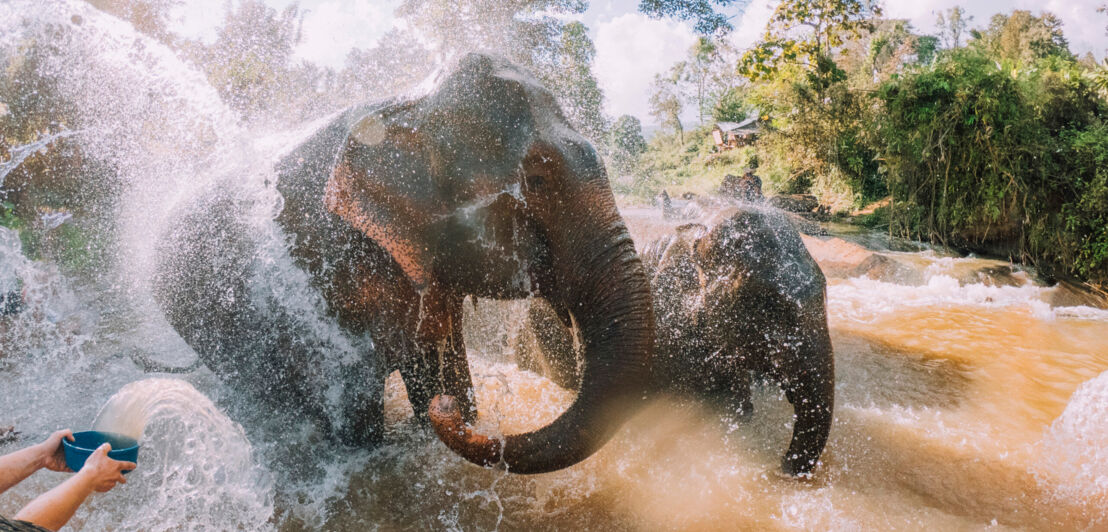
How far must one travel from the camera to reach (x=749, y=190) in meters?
5.10

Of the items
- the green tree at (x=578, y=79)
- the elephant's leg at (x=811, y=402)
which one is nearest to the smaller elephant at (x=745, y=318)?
the elephant's leg at (x=811, y=402)

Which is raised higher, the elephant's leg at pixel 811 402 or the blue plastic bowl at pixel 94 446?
the blue plastic bowl at pixel 94 446

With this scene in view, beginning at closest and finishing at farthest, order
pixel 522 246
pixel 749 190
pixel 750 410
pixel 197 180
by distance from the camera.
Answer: pixel 522 246 < pixel 750 410 < pixel 197 180 < pixel 749 190

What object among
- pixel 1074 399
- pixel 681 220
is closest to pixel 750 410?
pixel 681 220

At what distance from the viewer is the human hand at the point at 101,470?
2.15m

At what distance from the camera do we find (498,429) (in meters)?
2.86

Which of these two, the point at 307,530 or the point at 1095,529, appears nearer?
the point at 1095,529

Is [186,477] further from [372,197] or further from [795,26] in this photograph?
[795,26]

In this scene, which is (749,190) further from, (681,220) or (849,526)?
(849,526)

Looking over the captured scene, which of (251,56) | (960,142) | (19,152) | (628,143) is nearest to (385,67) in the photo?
(251,56)

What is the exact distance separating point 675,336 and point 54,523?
3.54 metres

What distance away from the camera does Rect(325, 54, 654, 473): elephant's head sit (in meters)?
2.64

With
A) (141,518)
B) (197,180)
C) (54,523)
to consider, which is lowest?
(141,518)

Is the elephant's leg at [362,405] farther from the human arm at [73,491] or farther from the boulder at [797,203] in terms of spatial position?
the boulder at [797,203]
